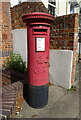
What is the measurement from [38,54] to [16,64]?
2018mm

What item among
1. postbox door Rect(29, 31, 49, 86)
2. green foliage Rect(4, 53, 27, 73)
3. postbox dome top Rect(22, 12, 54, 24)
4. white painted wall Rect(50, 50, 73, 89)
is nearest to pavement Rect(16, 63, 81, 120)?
white painted wall Rect(50, 50, 73, 89)

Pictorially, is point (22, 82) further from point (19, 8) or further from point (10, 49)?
point (19, 8)

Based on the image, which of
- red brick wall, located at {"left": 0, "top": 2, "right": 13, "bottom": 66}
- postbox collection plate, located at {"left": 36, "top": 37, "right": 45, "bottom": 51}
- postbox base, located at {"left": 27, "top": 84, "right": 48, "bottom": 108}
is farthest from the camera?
red brick wall, located at {"left": 0, "top": 2, "right": 13, "bottom": 66}

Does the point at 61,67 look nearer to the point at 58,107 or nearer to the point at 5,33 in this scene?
the point at 58,107

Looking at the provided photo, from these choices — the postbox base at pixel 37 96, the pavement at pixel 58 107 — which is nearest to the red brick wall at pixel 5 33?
the pavement at pixel 58 107

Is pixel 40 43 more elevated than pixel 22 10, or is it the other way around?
pixel 22 10

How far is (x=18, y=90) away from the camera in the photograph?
10.2 feet

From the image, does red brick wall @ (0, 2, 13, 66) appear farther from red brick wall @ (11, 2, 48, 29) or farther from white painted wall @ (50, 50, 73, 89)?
white painted wall @ (50, 50, 73, 89)

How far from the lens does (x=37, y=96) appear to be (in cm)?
285

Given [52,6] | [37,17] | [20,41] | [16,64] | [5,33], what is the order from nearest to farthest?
[37,17], [16,64], [20,41], [5,33], [52,6]

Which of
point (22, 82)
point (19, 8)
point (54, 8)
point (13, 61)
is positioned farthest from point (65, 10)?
point (22, 82)

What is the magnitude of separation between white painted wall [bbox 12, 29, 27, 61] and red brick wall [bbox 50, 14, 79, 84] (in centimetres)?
98

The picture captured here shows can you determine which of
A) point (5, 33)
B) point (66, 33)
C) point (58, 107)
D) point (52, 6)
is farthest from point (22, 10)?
point (52, 6)

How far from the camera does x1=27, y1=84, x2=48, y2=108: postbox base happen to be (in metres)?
2.83
